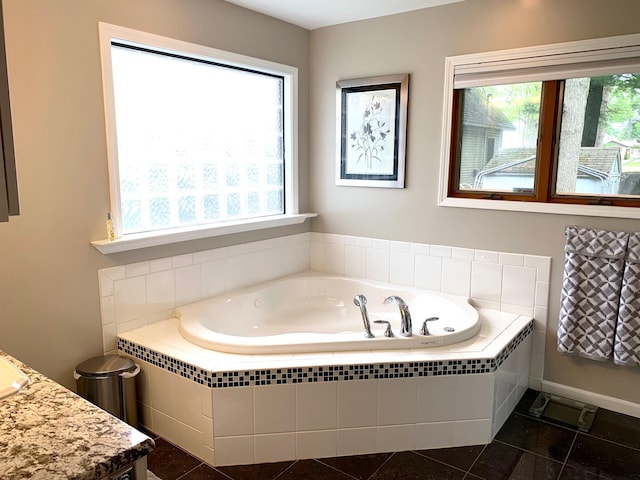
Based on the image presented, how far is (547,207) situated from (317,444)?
1891 mm

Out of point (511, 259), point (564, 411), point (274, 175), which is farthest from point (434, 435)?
point (274, 175)

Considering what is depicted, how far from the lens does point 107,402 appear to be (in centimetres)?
243

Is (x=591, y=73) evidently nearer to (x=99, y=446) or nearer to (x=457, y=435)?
(x=457, y=435)

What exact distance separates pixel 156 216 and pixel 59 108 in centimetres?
79

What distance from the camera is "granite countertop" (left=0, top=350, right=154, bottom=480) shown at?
96 centimetres

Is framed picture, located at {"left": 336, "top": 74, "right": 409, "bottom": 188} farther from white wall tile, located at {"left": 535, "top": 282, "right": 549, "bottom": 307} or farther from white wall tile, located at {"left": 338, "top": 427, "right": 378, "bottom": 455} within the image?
white wall tile, located at {"left": 338, "top": 427, "right": 378, "bottom": 455}

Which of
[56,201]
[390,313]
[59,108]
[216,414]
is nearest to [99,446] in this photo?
[216,414]

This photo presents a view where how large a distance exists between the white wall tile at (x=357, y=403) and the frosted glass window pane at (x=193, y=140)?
4.82 ft

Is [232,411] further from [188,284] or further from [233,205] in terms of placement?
[233,205]

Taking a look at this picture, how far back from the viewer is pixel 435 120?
10.8 feet

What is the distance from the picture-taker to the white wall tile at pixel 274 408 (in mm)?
2322

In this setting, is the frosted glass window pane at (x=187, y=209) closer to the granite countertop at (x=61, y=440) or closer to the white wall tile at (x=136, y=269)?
the white wall tile at (x=136, y=269)

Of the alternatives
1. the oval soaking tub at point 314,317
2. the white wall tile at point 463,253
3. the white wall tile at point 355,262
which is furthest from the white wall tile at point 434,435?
the white wall tile at point 355,262

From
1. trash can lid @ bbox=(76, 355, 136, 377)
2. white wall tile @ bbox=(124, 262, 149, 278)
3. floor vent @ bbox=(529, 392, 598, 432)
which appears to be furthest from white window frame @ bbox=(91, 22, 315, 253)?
floor vent @ bbox=(529, 392, 598, 432)
